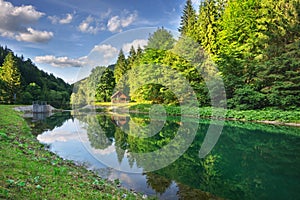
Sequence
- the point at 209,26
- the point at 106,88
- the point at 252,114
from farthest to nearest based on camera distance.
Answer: the point at 106,88
the point at 209,26
the point at 252,114

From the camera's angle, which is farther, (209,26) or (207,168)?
(209,26)

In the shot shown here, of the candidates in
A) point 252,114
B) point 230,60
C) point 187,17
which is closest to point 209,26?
point 230,60

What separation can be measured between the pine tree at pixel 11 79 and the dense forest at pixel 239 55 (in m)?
15.9

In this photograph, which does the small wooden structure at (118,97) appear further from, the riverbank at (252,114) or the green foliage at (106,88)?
the riverbank at (252,114)

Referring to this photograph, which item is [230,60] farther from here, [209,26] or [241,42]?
[209,26]

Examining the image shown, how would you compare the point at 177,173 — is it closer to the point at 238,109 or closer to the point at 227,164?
the point at 227,164

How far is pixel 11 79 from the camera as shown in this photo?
Answer: 134 feet

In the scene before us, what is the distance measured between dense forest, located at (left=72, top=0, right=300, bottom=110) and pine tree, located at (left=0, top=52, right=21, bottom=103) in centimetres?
1589

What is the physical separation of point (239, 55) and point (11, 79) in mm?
→ 37429

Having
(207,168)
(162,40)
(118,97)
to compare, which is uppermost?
(162,40)

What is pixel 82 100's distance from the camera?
41.7 meters

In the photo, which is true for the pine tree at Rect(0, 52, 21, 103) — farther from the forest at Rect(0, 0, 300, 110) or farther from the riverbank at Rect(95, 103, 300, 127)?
the riverbank at Rect(95, 103, 300, 127)

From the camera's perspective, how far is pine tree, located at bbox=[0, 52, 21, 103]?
4042 cm

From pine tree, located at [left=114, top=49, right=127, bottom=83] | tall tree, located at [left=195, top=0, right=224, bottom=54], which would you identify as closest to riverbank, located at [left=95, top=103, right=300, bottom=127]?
tall tree, located at [left=195, top=0, right=224, bottom=54]
